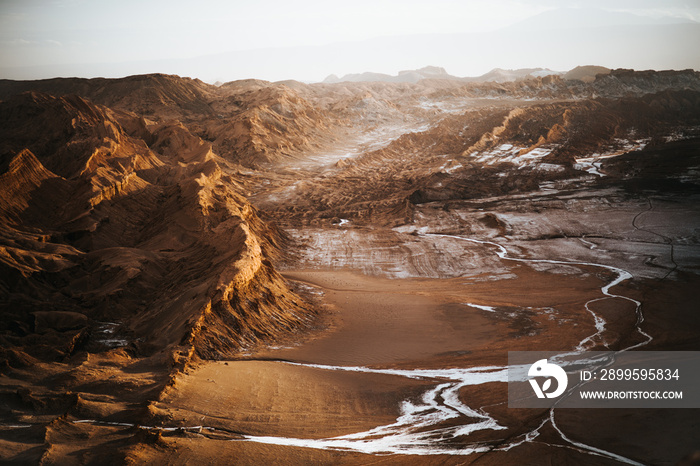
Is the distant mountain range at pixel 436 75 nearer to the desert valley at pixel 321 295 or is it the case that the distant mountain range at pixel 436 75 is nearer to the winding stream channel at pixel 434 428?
the desert valley at pixel 321 295

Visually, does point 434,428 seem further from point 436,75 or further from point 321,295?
point 436,75

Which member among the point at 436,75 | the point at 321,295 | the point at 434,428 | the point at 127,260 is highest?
the point at 436,75

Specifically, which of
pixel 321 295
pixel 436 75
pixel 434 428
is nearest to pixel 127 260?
pixel 321 295

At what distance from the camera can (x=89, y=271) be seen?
1397 cm

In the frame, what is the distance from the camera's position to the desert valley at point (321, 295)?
743cm

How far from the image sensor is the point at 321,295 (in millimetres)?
16109

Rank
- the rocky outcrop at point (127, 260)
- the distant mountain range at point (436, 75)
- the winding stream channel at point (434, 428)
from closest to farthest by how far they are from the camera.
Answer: the winding stream channel at point (434, 428) < the rocky outcrop at point (127, 260) < the distant mountain range at point (436, 75)

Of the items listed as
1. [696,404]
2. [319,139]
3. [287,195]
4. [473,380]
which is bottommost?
[473,380]

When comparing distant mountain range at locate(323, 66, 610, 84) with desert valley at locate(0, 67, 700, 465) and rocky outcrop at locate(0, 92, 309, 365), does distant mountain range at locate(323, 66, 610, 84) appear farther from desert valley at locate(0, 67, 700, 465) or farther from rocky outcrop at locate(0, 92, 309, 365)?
rocky outcrop at locate(0, 92, 309, 365)

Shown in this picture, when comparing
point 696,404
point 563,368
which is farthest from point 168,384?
point 696,404

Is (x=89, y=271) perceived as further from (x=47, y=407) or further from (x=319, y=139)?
(x=319, y=139)

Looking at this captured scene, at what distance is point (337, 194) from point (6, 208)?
1894 centimetres

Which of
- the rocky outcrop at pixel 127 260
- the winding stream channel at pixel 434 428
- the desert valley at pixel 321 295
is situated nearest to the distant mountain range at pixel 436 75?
the desert valley at pixel 321 295

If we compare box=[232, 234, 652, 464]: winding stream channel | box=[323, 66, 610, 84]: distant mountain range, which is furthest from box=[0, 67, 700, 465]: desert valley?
box=[323, 66, 610, 84]: distant mountain range
